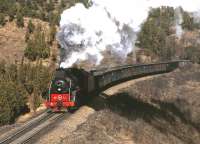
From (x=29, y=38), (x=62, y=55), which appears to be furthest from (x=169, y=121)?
(x=29, y=38)

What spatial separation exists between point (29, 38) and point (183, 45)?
5466 cm

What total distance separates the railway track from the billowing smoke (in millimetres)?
13098

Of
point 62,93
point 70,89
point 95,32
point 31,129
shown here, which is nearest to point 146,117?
point 70,89

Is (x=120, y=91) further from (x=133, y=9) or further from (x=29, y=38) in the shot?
(x=133, y=9)

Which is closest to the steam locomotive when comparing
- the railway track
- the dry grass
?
the railway track

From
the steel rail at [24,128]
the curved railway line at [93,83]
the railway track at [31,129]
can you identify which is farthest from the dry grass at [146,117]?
the steel rail at [24,128]

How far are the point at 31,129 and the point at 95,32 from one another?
153 ft

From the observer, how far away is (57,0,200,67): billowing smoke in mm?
47422

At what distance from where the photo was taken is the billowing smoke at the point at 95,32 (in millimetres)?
47422

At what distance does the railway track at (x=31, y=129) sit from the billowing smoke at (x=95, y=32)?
1310 centimetres

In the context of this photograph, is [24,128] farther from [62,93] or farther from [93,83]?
[93,83]

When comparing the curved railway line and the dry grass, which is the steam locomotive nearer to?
the curved railway line

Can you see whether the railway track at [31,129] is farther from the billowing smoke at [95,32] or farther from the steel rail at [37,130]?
the billowing smoke at [95,32]

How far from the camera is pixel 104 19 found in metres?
70.7
